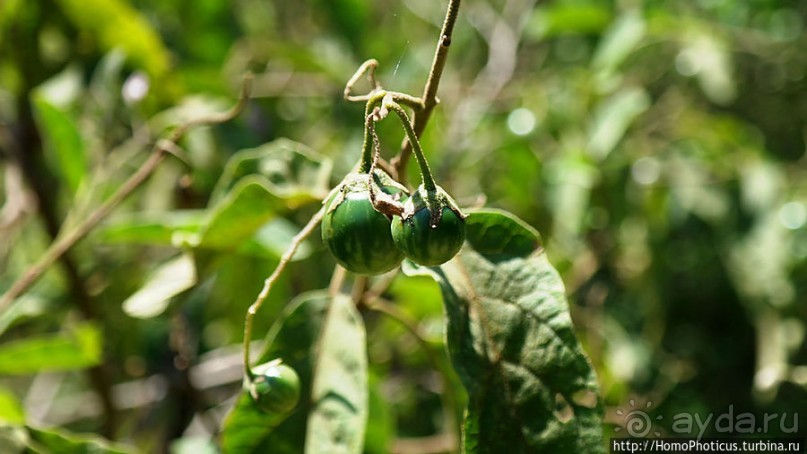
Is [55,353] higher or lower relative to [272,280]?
higher

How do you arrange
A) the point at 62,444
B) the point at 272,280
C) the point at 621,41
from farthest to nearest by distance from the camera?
1. the point at 621,41
2. the point at 62,444
3. the point at 272,280

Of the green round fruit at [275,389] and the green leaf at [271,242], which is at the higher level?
the green leaf at [271,242]

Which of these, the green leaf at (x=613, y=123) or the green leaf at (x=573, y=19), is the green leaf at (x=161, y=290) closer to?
the green leaf at (x=613, y=123)

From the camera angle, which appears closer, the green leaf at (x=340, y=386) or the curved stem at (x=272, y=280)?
the curved stem at (x=272, y=280)

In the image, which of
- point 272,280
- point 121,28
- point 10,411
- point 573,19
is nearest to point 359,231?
point 272,280

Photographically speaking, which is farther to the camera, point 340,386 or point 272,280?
point 340,386

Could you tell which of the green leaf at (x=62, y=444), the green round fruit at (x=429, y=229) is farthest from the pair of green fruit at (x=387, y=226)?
the green leaf at (x=62, y=444)

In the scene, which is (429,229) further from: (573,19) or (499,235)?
(573,19)
